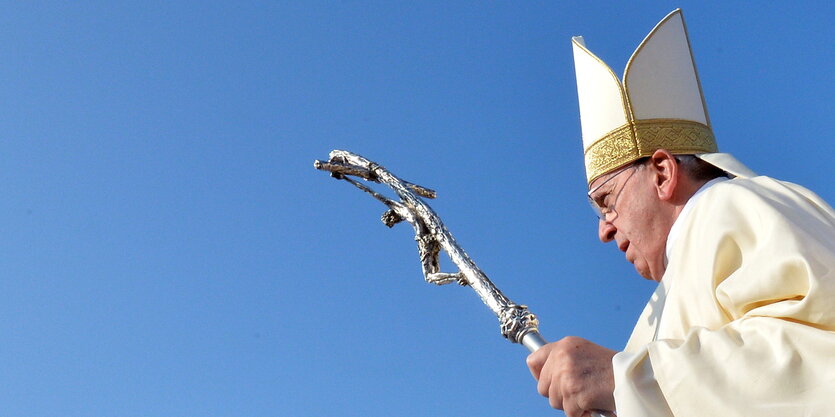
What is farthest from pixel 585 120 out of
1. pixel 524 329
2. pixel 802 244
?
pixel 802 244

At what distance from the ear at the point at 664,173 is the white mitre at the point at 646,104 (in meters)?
0.16

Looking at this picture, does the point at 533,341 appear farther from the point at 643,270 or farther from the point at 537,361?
the point at 643,270

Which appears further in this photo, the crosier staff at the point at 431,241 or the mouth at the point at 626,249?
the mouth at the point at 626,249

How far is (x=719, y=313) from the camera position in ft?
10.1

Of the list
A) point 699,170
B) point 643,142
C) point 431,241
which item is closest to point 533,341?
point 431,241

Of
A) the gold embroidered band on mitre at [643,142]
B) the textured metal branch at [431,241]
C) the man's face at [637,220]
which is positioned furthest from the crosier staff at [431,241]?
the gold embroidered band on mitre at [643,142]

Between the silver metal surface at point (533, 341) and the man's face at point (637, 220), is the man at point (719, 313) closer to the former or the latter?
the man's face at point (637, 220)

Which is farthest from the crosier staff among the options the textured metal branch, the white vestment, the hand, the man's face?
the man's face

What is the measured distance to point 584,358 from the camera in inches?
117

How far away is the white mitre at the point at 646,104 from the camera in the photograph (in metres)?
4.48

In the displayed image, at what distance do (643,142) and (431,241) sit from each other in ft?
3.74

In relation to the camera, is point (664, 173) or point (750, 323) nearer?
point (750, 323)

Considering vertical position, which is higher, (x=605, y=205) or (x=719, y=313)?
(x=605, y=205)

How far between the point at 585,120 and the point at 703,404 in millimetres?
2452
